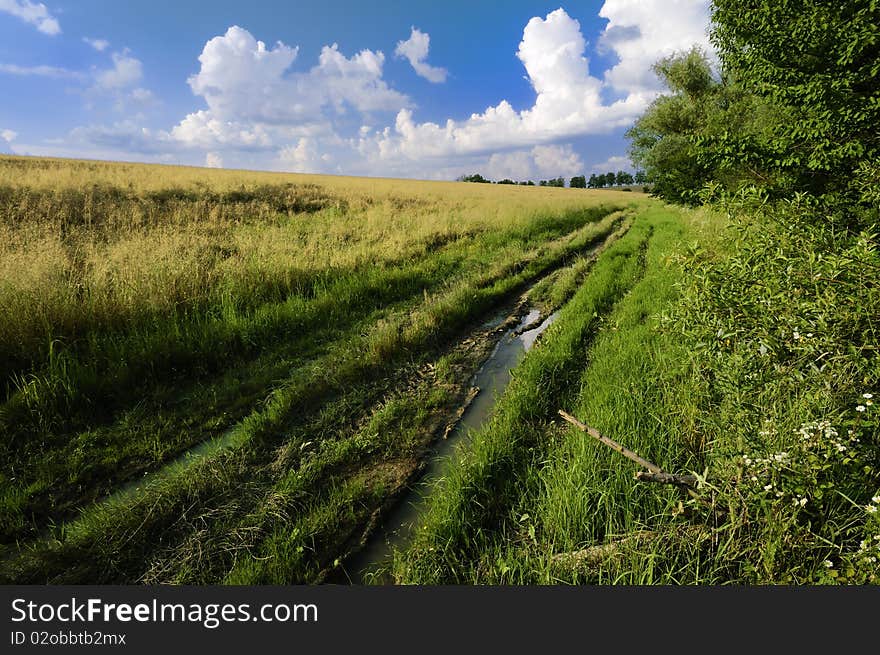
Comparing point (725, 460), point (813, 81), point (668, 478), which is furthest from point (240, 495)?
point (813, 81)

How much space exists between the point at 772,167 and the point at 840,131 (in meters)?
1.11

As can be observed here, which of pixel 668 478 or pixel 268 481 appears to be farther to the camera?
pixel 268 481

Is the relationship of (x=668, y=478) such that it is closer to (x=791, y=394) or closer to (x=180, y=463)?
(x=791, y=394)

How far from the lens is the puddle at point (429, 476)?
2.67 m

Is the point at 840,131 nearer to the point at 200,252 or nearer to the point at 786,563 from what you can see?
the point at 786,563

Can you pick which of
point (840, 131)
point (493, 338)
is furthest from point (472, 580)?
point (840, 131)

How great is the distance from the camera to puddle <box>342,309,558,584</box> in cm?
267

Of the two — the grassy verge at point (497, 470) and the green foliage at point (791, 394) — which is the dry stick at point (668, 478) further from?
the grassy verge at point (497, 470)

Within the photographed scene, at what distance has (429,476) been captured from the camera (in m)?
3.54

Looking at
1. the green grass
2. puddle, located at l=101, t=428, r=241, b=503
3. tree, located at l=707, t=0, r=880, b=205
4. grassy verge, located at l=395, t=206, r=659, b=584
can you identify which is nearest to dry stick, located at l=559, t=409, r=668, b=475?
grassy verge, located at l=395, t=206, r=659, b=584

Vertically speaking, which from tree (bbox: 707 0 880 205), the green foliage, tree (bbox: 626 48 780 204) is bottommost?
the green foliage

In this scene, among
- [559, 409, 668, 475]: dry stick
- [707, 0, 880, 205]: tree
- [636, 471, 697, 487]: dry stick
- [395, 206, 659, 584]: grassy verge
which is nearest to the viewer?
[395, 206, 659, 584]: grassy verge

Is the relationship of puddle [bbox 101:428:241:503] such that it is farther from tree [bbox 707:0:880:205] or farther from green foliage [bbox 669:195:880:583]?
tree [bbox 707:0:880:205]

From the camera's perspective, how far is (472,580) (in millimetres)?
2418
